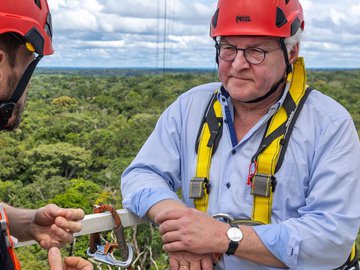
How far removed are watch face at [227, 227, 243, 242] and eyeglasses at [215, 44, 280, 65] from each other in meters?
0.85

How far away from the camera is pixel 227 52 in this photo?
2654mm

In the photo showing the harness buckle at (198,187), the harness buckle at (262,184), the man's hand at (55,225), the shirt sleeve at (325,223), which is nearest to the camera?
the man's hand at (55,225)

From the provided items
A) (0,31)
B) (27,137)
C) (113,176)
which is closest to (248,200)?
Answer: (0,31)

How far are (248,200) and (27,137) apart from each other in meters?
43.7

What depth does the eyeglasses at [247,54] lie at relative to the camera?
8.52ft

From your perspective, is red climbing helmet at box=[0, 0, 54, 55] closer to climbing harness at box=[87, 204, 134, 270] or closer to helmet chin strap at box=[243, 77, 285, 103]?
climbing harness at box=[87, 204, 134, 270]

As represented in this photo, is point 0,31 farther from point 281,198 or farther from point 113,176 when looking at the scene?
point 113,176

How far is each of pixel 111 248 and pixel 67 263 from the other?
606 mm

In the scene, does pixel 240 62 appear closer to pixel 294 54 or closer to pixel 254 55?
pixel 254 55

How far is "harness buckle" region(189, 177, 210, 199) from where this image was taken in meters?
2.55

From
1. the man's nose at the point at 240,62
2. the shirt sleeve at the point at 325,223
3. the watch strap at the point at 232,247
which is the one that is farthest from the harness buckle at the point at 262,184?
the man's nose at the point at 240,62

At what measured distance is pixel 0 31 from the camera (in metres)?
1.75

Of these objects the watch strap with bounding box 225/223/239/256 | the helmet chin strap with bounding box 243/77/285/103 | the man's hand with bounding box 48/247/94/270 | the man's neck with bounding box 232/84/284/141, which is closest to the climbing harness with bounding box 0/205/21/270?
the man's hand with bounding box 48/247/94/270

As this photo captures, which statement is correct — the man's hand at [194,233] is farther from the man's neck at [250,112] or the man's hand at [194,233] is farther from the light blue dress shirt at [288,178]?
the man's neck at [250,112]
